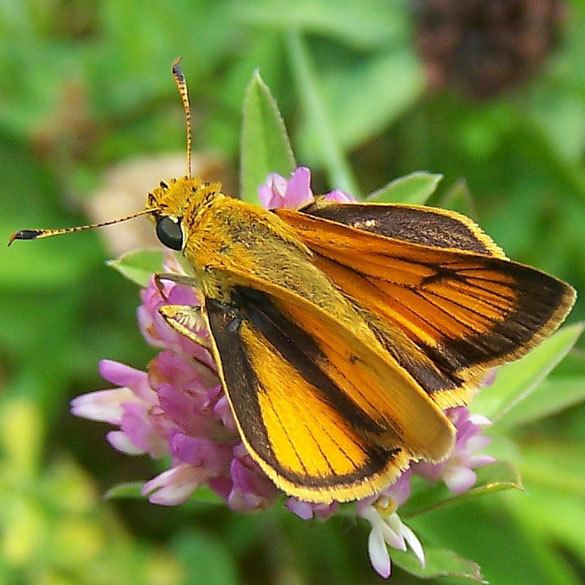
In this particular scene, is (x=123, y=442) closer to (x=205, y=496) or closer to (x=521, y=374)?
(x=205, y=496)

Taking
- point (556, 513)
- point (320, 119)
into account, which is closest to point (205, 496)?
point (556, 513)

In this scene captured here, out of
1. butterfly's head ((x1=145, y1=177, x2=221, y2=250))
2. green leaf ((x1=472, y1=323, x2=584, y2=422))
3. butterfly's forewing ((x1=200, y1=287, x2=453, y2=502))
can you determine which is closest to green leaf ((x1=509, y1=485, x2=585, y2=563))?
green leaf ((x1=472, y1=323, x2=584, y2=422))

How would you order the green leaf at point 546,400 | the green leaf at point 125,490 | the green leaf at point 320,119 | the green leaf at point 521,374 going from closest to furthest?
the green leaf at point 125,490 → the green leaf at point 521,374 → the green leaf at point 546,400 → the green leaf at point 320,119

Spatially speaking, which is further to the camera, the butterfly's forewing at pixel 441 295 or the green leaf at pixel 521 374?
the green leaf at pixel 521 374

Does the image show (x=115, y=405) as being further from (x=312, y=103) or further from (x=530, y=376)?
(x=312, y=103)

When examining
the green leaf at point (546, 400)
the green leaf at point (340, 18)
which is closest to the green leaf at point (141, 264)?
the green leaf at point (546, 400)

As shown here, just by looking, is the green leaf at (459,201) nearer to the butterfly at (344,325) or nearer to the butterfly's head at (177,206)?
the butterfly at (344,325)

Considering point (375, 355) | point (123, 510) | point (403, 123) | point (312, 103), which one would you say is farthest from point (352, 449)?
point (403, 123)
